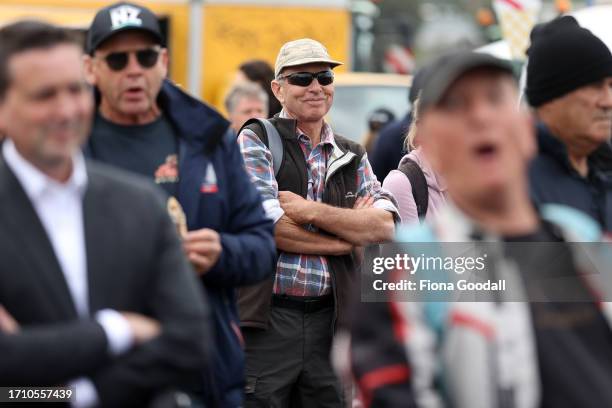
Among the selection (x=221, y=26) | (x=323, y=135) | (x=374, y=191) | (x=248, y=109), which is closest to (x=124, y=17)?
(x=323, y=135)

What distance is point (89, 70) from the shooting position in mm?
5309

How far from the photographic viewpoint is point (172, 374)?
136 inches

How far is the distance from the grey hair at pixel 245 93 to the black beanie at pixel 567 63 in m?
4.25

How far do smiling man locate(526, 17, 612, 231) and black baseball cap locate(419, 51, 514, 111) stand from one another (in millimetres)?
1786

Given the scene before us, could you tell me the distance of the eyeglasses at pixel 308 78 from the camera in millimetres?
7047

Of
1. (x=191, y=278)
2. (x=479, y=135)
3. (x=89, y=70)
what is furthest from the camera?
(x=89, y=70)

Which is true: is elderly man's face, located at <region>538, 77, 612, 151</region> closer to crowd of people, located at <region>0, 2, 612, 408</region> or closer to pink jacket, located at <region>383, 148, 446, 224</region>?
crowd of people, located at <region>0, 2, 612, 408</region>

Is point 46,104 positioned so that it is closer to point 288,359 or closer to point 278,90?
point 288,359

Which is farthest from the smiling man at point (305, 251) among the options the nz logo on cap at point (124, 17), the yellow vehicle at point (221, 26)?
the yellow vehicle at point (221, 26)

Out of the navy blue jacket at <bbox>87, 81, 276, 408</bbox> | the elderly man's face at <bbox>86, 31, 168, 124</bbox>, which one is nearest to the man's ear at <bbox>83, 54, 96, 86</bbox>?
the elderly man's face at <bbox>86, 31, 168, 124</bbox>

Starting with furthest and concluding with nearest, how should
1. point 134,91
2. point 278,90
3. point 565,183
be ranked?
point 278,90 < point 134,91 < point 565,183

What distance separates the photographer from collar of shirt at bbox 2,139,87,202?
11.5 ft

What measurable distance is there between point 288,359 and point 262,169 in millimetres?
922

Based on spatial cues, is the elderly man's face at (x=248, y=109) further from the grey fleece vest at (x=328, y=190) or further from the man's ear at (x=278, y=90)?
the grey fleece vest at (x=328, y=190)
